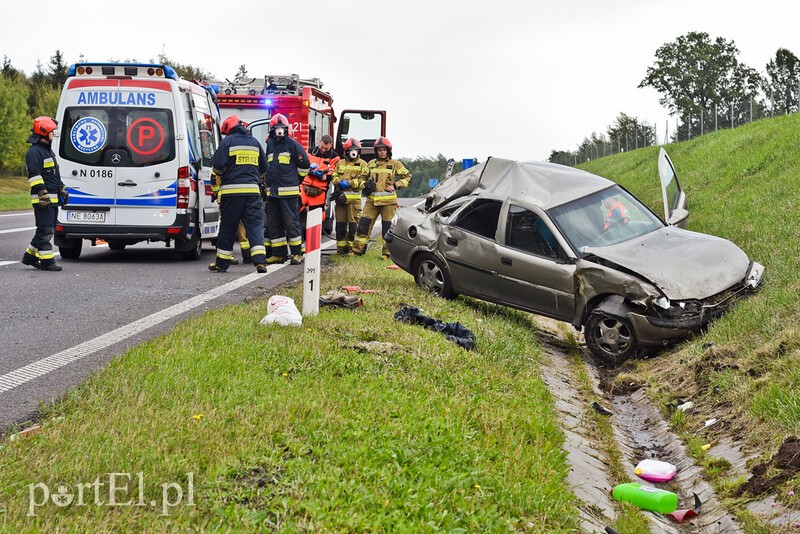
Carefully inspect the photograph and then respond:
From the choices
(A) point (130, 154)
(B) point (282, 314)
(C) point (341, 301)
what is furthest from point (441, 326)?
(A) point (130, 154)

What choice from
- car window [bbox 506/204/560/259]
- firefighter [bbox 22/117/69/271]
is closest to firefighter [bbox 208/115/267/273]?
firefighter [bbox 22/117/69/271]

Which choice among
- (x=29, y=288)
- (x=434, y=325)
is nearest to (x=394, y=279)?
(x=434, y=325)

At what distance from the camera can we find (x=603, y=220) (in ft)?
30.1

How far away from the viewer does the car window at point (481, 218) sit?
953 cm

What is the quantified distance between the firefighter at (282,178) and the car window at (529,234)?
4.44 meters

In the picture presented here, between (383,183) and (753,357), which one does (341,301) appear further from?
(383,183)

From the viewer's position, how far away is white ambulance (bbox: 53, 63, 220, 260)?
12.8 metres

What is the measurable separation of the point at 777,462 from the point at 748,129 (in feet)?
65.9

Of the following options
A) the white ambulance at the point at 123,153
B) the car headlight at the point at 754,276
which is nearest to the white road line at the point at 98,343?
the white ambulance at the point at 123,153

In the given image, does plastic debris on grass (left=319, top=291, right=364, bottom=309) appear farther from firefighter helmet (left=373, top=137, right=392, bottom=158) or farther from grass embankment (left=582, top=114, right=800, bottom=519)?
firefighter helmet (left=373, top=137, right=392, bottom=158)

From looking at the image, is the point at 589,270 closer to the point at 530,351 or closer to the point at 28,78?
the point at 530,351

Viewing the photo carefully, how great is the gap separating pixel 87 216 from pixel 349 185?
3.93 metres

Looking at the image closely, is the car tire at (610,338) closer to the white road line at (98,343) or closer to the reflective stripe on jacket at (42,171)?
the white road line at (98,343)

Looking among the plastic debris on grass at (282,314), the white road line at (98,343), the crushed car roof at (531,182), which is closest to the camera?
the white road line at (98,343)
